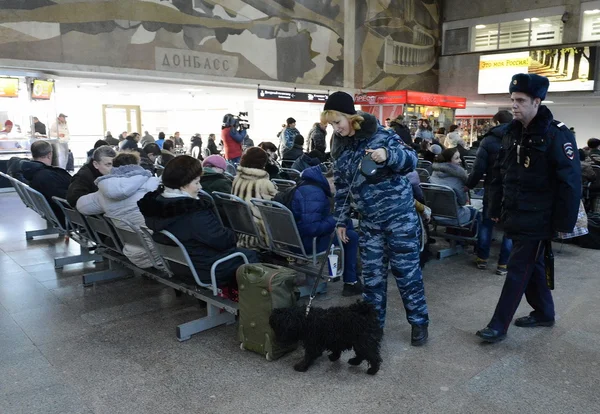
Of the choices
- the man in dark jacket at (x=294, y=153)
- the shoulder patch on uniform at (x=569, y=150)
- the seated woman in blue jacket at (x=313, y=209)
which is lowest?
the seated woman in blue jacket at (x=313, y=209)

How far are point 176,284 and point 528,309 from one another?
113 inches

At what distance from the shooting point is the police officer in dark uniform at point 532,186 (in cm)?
299

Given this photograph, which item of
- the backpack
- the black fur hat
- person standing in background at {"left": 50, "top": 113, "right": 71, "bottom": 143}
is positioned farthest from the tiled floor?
person standing in background at {"left": 50, "top": 113, "right": 71, "bottom": 143}

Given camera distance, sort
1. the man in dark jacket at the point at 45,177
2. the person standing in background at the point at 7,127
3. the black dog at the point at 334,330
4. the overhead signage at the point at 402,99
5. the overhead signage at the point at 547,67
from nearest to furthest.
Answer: the black dog at the point at 334,330, the man in dark jacket at the point at 45,177, the person standing in background at the point at 7,127, the overhead signage at the point at 402,99, the overhead signage at the point at 547,67

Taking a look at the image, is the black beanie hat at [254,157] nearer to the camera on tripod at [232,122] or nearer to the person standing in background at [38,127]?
the camera on tripod at [232,122]

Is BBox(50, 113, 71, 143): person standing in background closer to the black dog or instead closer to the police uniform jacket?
the black dog

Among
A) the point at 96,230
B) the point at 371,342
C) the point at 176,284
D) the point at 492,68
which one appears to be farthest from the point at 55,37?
the point at 492,68

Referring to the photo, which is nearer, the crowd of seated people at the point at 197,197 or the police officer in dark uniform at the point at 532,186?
the police officer in dark uniform at the point at 532,186

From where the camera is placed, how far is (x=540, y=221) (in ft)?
10.2

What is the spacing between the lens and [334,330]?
2.75 meters

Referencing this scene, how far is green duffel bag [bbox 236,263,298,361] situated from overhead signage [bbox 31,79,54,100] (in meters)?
10.7

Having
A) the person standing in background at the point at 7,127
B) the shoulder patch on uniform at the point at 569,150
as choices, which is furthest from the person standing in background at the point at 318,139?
the person standing in background at the point at 7,127

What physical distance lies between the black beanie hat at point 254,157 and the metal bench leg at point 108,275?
5.59 ft

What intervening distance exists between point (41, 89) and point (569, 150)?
12039mm
